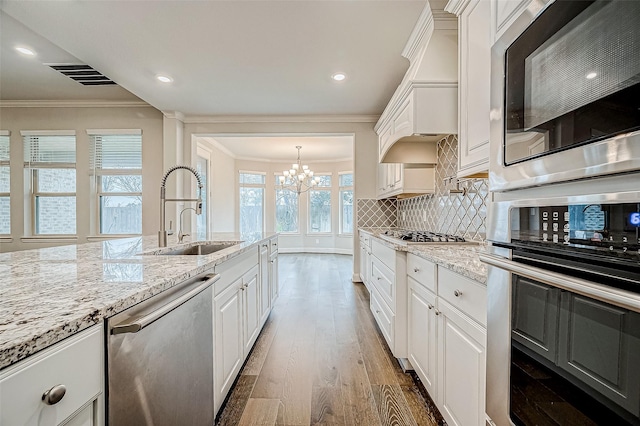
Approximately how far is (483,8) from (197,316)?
1990 mm

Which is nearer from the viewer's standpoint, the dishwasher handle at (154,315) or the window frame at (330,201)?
the dishwasher handle at (154,315)

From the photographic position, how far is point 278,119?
4586mm

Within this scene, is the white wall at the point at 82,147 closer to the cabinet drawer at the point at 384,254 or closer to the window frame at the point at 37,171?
the window frame at the point at 37,171

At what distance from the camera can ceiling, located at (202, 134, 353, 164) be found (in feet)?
19.4

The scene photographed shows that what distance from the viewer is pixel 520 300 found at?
0.76 meters

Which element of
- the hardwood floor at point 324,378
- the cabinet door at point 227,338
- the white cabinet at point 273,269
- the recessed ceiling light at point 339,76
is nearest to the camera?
the cabinet door at point 227,338

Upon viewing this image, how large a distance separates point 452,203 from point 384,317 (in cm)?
119

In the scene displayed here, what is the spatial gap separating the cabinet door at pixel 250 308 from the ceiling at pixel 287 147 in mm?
3531

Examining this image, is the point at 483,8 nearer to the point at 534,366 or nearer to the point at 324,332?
the point at 534,366

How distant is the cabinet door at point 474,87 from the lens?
4.55 feet

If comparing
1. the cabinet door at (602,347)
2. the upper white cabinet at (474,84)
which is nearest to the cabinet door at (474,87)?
the upper white cabinet at (474,84)

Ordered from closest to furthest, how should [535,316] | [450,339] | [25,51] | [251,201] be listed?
[535,316], [450,339], [25,51], [251,201]

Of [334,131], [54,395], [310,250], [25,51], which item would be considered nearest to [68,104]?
[25,51]

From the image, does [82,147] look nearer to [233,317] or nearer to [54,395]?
[233,317]
